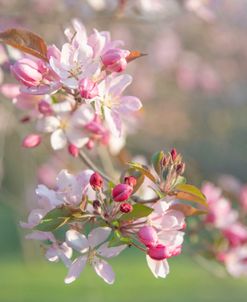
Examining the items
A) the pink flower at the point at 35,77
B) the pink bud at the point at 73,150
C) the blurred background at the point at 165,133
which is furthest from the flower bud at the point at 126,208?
the blurred background at the point at 165,133

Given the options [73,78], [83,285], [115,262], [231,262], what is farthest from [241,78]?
[73,78]

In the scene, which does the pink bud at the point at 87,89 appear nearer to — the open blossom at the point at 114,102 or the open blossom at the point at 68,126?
the open blossom at the point at 114,102

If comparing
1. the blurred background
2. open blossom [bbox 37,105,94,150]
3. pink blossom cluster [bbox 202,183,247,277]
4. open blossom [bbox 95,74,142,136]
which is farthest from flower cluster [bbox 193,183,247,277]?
the blurred background

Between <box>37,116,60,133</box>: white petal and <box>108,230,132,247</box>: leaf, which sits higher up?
<box>37,116,60,133</box>: white petal

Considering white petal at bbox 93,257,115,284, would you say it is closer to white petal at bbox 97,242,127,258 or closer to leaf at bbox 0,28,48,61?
white petal at bbox 97,242,127,258

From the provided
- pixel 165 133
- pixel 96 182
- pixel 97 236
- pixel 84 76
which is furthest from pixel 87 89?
pixel 165 133

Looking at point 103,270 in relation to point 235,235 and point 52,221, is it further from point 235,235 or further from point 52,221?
point 235,235
